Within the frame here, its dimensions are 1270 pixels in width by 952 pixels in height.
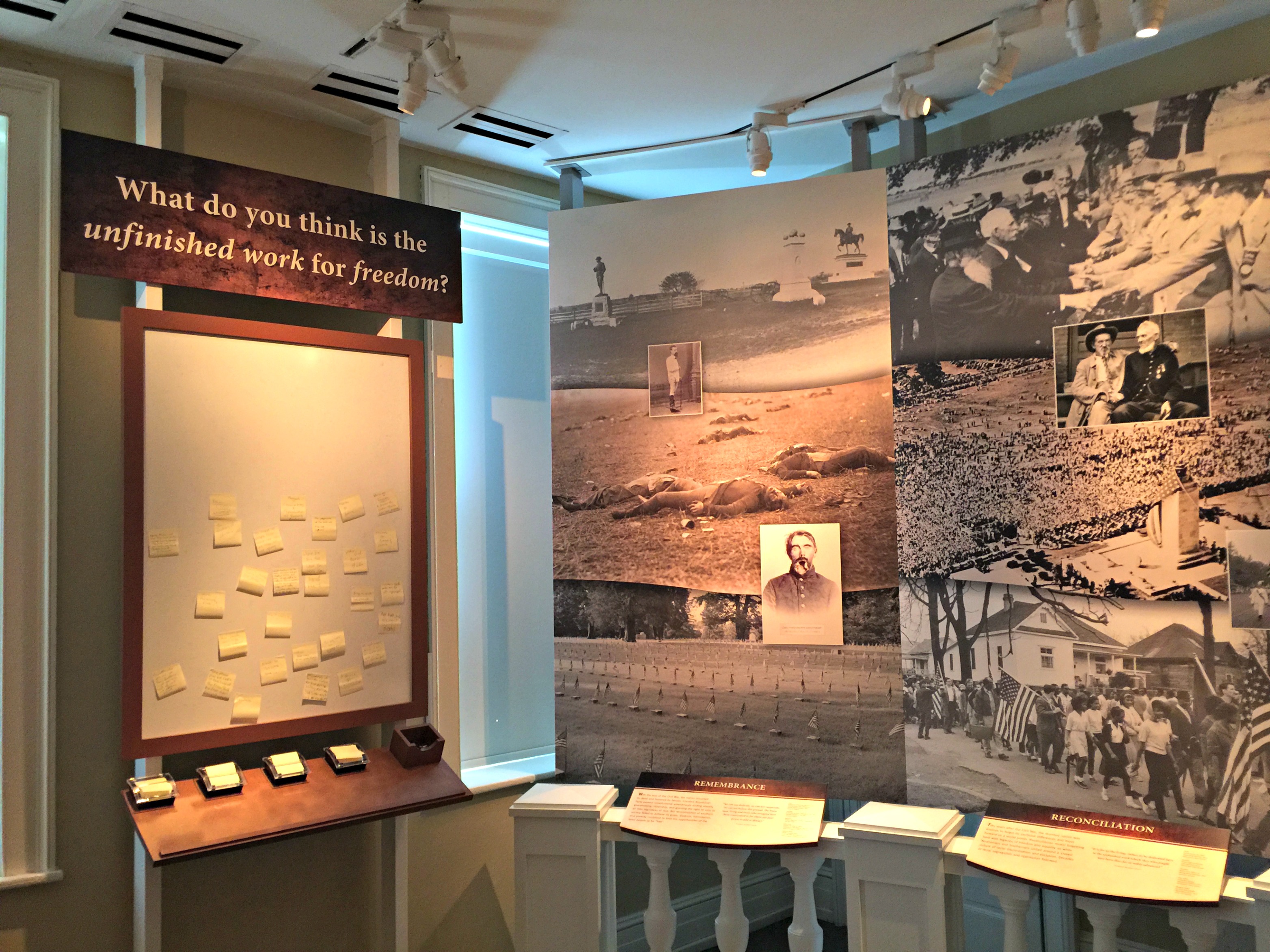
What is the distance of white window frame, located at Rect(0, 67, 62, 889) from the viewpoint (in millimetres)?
2514

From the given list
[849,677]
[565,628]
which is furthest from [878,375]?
[565,628]

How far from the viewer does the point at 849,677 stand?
296 cm

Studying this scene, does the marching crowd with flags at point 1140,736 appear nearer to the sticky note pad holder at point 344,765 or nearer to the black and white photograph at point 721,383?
the black and white photograph at point 721,383

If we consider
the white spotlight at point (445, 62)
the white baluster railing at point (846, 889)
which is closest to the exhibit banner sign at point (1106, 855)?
the white baluster railing at point (846, 889)

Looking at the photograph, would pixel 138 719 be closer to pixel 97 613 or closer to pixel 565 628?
pixel 97 613

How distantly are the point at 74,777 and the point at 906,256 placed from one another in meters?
2.93

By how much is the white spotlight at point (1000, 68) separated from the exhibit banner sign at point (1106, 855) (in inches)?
78.9

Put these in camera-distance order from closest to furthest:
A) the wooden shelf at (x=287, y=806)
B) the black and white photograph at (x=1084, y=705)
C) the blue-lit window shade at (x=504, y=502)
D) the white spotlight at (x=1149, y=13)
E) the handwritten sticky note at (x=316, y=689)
A: 1. the white spotlight at (x=1149, y=13)
2. the wooden shelf at (x=287, y=806)
3. the black and white photograph at (x=1084, y=705)
4. the handwritten sticky note at (x=316, y=689)
5. the blue-lit window shade at (x=504, y=502)

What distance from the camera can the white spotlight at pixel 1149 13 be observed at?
7.12 feet

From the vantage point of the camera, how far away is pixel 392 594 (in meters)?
3.04

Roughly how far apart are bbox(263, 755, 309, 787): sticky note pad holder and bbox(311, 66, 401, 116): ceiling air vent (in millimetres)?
2083

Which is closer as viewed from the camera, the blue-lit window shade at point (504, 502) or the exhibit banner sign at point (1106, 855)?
the exhibit banner sign at point (1106, 855)

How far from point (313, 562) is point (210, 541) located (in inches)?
12.3

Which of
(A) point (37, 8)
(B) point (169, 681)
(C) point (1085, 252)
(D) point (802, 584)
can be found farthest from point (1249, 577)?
(A) point (37, 8)
